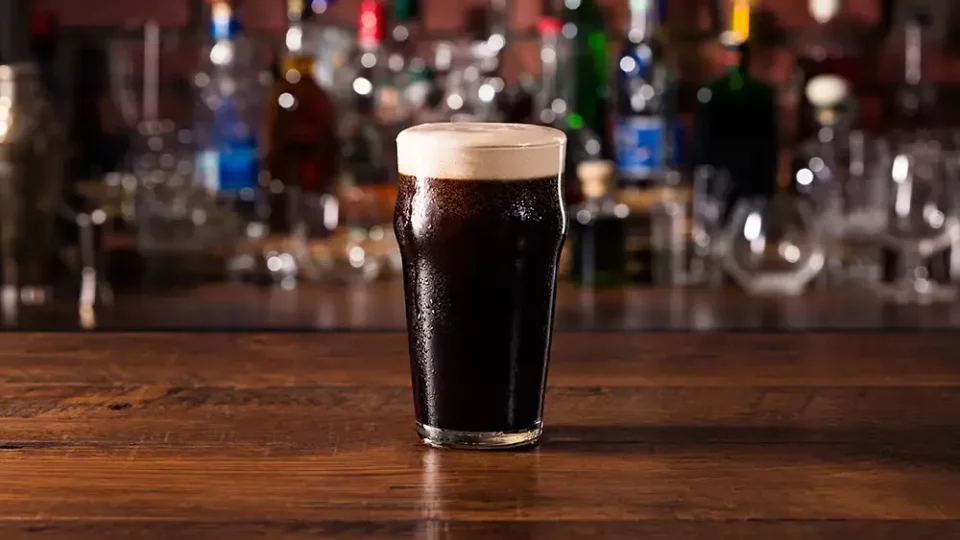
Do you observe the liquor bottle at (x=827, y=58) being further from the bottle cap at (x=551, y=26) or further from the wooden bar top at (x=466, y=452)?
the wooden bar top at (x=466, y=452)

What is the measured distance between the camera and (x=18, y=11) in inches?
89.5

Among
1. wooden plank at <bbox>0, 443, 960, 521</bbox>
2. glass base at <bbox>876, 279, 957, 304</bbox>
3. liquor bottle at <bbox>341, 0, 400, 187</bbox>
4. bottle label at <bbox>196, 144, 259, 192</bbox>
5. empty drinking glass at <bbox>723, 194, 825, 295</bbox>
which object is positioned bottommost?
glass base at <bbox>876, 279, 957, 304</bbox>

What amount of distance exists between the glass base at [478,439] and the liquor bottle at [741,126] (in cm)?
134

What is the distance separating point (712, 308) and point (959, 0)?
3.23 ft

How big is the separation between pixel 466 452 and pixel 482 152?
0.15 m

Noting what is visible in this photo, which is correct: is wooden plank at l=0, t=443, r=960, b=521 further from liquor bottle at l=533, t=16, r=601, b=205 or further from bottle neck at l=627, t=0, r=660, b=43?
bottle neck at l=627, t=0, r=660, b=43

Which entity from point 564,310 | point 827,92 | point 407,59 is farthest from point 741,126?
point 564,310

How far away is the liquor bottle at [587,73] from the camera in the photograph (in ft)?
6.93


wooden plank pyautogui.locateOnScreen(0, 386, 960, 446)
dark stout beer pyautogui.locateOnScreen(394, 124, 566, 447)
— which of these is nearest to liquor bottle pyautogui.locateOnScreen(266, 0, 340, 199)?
wooden plank pyautogui.locateOnScreen(0, 386, 960, 446)

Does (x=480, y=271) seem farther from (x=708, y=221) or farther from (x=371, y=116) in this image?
(x=371, y=116)

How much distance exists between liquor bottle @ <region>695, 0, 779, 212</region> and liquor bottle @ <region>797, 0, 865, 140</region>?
9 centimetres

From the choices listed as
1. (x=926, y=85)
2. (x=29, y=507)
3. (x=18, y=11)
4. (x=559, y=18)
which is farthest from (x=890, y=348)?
(x=18, y=11)

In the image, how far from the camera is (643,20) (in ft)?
7.04

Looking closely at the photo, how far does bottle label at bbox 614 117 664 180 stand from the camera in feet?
6.66
